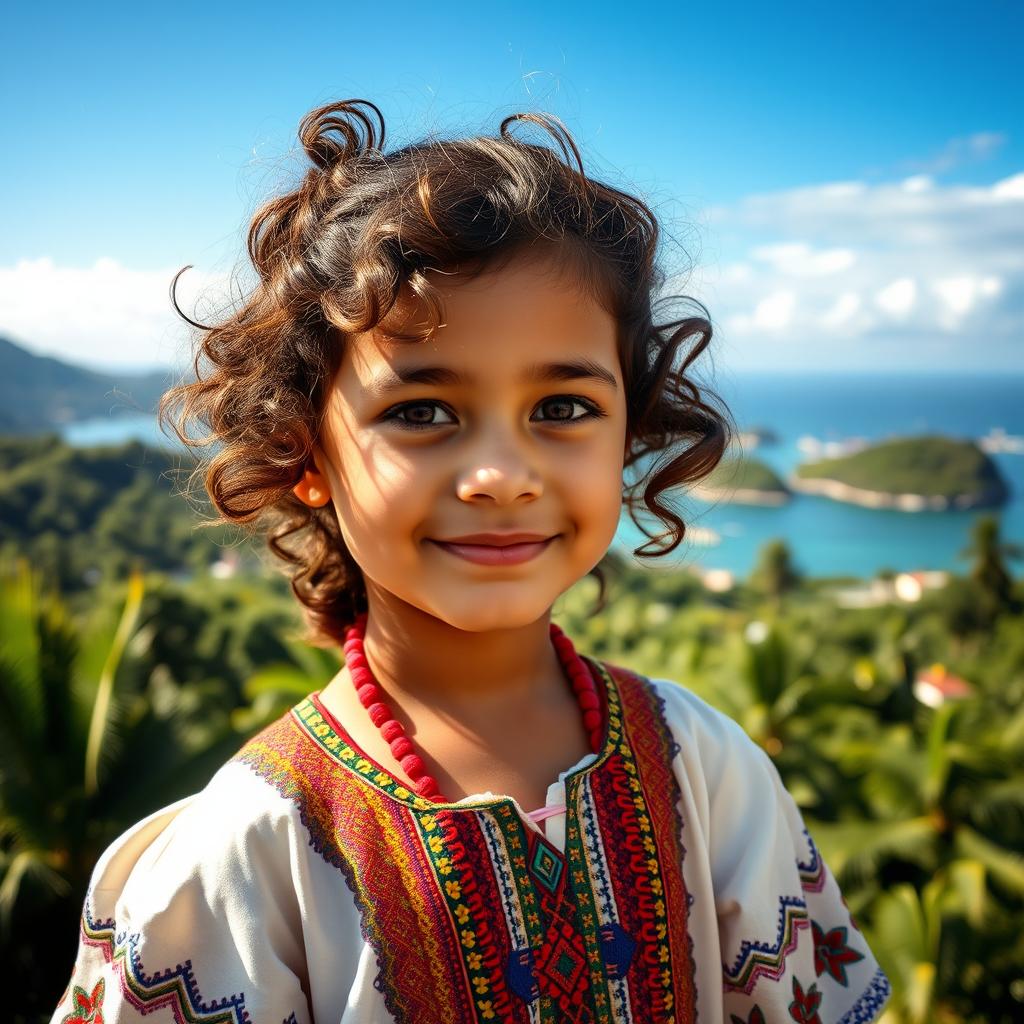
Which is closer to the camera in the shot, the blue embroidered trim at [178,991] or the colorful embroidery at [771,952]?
the blue embroidered trim at [178,991]

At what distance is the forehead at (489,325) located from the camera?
4.32 feet

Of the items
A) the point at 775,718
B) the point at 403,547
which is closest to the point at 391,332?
the point at 403,547

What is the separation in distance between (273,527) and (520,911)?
0.87 m

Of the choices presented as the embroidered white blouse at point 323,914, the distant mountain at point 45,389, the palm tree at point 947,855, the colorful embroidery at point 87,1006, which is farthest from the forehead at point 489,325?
the distant mountain at point 45,389

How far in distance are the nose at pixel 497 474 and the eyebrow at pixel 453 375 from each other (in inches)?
3.9

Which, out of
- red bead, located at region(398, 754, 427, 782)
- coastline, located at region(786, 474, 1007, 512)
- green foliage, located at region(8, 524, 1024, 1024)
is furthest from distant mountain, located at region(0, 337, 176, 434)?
coastline, located at region(786, 474, 1007, 512)

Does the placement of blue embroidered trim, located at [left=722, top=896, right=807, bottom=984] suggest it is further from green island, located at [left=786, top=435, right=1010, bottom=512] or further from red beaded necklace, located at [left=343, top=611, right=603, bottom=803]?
green island, located at [left=786, top=435, right=1010, bottom=512]

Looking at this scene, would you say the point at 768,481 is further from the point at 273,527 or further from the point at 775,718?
the point at 273,527

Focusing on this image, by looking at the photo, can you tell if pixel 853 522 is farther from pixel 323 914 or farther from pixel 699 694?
pixel 323 914

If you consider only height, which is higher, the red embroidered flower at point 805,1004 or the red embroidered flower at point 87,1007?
the red embroidered flower at point 87,1007

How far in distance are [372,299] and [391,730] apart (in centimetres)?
64

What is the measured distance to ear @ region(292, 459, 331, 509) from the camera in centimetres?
156

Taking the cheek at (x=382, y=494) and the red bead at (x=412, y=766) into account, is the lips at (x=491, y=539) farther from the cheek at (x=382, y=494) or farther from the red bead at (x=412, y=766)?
the red bead at (x=412, y=766)

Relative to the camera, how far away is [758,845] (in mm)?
1572
